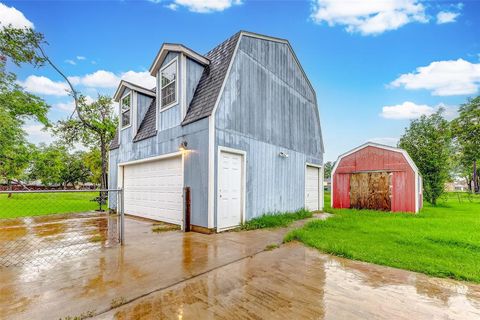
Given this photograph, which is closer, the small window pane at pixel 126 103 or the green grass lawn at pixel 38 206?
the small window pane at pixel 126 103

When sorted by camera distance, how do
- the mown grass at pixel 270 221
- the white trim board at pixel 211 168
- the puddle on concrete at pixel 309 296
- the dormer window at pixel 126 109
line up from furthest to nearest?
the dormer window at pixel 126 109 < the mown grass at pixel 270 221 < the white trim board at pixel 211 168 < the puddle on concrete at pixel 309 296

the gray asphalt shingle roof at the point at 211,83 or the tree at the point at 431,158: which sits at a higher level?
the gray asphalt shingle roof at the point at 211,83

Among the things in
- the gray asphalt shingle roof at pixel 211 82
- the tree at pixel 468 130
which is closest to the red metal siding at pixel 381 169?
the gray asphalt shingle roof at pixel 211 82

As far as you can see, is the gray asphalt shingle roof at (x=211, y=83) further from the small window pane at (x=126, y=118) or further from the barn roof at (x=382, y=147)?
the barn roof at (x=382, y=147)

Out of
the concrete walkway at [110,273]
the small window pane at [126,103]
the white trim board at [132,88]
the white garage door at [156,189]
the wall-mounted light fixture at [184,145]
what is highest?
the white trim board at [132,88]

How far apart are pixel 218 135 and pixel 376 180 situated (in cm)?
905

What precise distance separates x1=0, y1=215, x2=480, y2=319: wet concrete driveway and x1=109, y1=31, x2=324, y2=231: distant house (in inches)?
93.2

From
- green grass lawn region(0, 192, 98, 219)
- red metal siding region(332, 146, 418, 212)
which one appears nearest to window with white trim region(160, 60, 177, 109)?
green grass lawn region(0, 192, 98, 219)

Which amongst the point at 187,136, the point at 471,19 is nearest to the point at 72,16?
the point at 187,136

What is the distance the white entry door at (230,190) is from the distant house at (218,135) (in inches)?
1.1

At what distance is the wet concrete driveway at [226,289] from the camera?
6.98 feet

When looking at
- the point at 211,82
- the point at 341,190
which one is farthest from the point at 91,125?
the point at 341,190

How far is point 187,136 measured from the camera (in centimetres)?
625

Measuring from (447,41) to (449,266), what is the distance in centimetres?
1516
